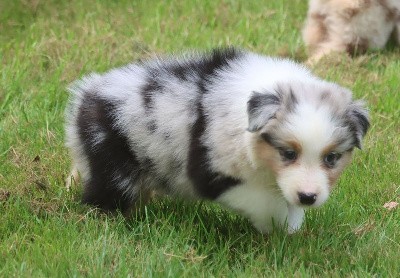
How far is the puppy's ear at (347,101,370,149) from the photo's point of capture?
14.5 feet

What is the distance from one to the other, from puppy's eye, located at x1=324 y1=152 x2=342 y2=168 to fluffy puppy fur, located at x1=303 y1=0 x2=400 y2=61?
3.48m

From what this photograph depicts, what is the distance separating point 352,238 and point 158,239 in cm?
103

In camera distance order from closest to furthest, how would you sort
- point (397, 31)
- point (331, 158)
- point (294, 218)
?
point (331, 158) < point (294, 218) < point (397, 31)

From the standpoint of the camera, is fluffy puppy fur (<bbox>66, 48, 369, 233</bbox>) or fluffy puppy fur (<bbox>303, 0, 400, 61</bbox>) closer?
fluffy puppy fur (<bbox>66, 48, 369, 233</bbox>)

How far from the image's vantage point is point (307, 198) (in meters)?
4.21

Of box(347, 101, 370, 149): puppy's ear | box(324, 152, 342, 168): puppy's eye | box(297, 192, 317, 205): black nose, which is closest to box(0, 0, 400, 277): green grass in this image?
box(297, 192, 317, 205): black nose

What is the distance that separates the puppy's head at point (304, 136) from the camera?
423 cm

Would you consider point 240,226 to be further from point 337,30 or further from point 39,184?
point 337,30

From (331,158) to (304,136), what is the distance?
9.1 inches

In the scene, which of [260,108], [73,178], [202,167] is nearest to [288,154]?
[260,108]

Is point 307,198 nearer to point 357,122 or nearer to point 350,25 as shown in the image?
point 357,122

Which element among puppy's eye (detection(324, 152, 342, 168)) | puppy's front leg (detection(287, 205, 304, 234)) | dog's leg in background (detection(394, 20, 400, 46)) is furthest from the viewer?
dog's leg in background (detection(394, 20, 400, 46))

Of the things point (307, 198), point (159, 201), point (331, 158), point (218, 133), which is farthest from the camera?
point (159, 201)

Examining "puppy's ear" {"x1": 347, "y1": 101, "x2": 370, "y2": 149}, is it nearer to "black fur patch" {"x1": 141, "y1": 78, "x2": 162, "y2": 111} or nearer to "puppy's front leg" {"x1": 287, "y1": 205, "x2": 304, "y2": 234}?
"puppy's front leg" {"x1": 287, "y1": 205, "x2": 304, "y2": 234}
